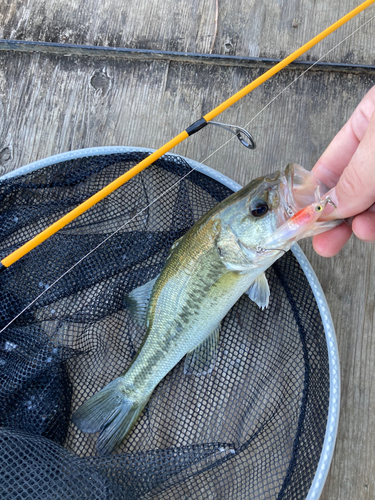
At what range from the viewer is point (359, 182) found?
1418 mm

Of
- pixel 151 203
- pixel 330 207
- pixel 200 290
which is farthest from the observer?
pixel 151 203

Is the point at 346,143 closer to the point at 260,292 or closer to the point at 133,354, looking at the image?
the point at 260,292

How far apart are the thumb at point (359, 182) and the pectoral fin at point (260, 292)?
20.7 inches

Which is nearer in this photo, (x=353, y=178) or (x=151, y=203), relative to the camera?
(x=353, y=178)

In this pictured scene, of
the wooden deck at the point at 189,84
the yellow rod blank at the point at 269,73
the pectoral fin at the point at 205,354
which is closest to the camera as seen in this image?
the yellow rod blank at the point at 269,73

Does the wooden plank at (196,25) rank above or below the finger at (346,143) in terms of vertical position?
above

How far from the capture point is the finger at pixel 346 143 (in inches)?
70.9

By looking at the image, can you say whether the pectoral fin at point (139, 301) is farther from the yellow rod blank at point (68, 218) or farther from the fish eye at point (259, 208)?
the fish eye at point (259, 208)

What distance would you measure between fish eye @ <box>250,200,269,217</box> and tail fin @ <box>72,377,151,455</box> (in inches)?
44.9

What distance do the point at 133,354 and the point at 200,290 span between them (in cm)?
61

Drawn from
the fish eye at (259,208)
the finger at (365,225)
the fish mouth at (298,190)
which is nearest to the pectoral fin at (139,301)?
the fish eye at (259,208)

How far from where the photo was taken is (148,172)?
228cm

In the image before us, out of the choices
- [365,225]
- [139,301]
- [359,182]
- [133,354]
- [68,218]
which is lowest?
[133,354]

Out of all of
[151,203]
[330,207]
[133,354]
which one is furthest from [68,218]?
[330,207]
